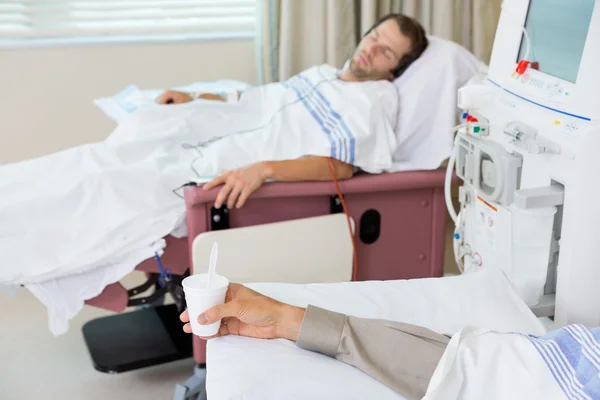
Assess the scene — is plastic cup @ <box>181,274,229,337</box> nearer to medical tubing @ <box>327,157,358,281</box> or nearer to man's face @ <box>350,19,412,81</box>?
medical tubing @ <box>327,157,358,281</box>

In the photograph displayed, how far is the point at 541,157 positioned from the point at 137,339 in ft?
4.48

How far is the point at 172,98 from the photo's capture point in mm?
2387

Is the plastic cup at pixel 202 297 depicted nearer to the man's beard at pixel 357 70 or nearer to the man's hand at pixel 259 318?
the man's hand at pixel 259 318

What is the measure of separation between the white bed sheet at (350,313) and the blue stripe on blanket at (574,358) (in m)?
0.22

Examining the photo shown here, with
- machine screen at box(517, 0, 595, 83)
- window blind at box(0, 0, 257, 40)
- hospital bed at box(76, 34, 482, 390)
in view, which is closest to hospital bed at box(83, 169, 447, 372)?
hospital bed at box(76, 34, 482, 390)

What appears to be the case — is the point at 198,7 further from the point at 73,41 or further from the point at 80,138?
the point at 80,138

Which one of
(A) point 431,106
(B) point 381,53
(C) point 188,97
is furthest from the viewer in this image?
(C) point 188,97

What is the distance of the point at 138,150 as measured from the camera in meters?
2.11

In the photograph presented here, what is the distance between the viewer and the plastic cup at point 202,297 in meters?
1.21

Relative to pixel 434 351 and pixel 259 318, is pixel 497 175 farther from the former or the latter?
pixel 259 318

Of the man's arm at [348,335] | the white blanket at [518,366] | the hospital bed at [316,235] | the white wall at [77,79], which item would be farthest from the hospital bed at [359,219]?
the white wall at [77,79]

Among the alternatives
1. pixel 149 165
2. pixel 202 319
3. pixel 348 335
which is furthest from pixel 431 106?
pixel 202 319

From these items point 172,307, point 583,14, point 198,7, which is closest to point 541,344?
point 583,14

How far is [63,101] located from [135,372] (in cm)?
117
